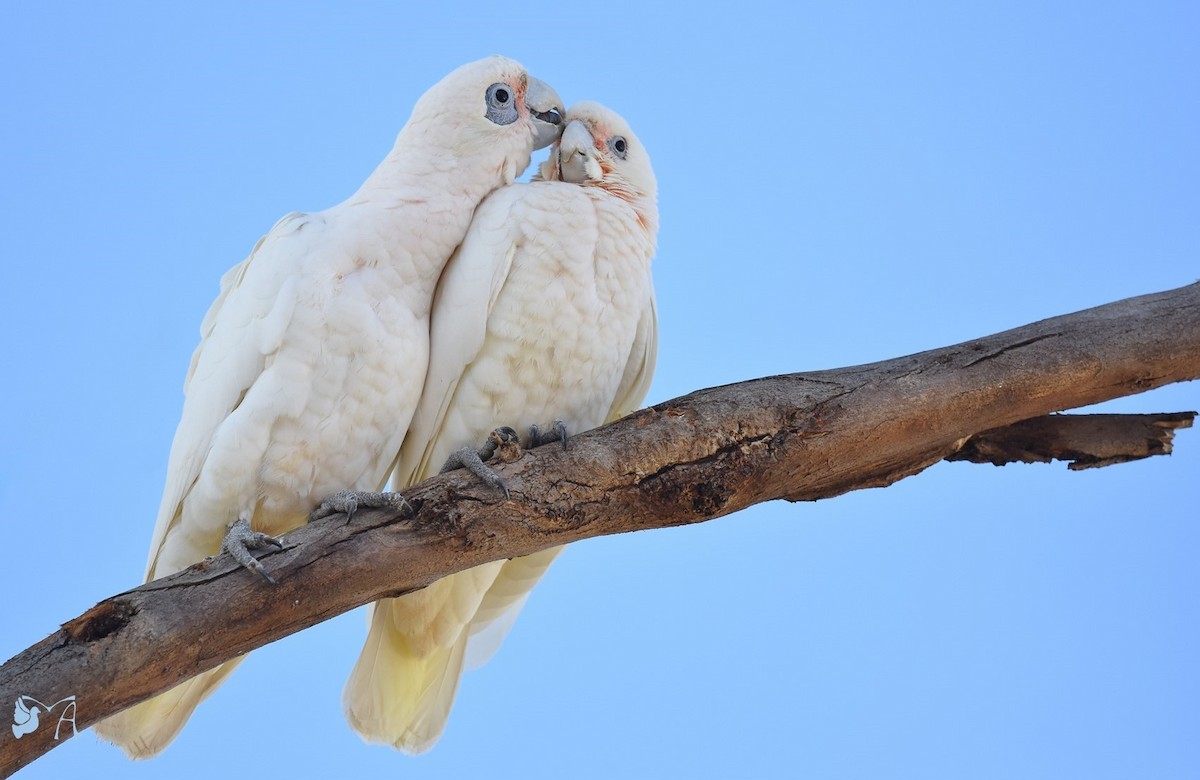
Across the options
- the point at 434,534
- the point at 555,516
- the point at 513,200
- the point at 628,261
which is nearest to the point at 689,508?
the point at 555,516

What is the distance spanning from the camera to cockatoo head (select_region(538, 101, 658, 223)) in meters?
3.81

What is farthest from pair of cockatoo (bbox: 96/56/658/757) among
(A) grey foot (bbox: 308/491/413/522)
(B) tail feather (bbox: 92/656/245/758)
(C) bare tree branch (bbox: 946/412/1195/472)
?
(C) bare tree branch (bbox: 946/412/1195/472)

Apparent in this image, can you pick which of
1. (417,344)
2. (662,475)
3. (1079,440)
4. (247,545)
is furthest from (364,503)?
(1079,440)

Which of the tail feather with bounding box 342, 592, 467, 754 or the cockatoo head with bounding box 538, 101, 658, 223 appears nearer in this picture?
the tail feather with bounding box 342, 592, 467, 754

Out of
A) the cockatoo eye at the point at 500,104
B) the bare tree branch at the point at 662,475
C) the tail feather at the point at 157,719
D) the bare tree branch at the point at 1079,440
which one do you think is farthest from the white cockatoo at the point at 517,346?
the bare tree branch at the point at 1079,440

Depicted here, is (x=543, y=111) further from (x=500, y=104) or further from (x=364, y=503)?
(x=364, y=503)

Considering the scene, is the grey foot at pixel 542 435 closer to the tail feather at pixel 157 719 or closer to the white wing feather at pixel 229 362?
the white wing feather at pixel 229 362

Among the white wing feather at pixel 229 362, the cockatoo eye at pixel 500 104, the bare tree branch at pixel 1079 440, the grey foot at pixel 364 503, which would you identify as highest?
the cockatoo eye at pixel 500 104

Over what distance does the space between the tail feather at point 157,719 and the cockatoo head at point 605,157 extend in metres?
1.96

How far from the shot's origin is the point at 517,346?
3355 millimetres

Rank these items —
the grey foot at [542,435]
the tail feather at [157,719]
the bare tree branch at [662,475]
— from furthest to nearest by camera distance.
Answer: the grey foot at [542,435] → the tail feather at [157,719] → the bare tree branch at [662,475]

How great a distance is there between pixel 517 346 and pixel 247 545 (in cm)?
100

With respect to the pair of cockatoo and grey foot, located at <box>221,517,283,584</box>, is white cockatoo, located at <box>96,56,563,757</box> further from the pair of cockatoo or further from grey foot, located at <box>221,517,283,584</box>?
grey foot, located at <box>221,517,283,584</box>

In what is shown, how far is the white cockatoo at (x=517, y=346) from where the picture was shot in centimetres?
337
